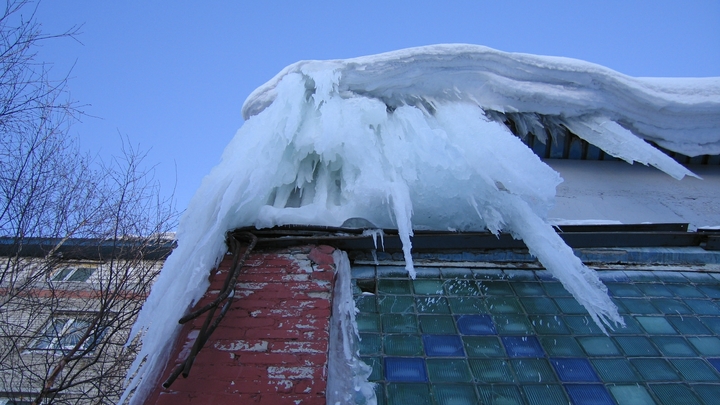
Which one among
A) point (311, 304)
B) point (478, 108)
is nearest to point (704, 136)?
point (478, 108)

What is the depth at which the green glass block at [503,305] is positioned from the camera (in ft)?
7.85

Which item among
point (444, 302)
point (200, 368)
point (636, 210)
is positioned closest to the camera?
point (200, 368)

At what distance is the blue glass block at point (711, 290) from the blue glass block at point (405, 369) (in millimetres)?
1866

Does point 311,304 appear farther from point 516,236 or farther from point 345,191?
point 516,236

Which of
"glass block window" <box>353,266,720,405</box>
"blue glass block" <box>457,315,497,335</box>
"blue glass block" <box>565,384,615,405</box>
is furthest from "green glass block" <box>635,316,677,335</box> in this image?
"blue glass block" <box>457,315,497,335</box>

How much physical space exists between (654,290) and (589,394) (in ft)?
3.53

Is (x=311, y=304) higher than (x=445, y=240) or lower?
lower

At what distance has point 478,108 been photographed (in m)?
3.37

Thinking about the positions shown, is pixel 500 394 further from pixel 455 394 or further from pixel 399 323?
pixel 399 323

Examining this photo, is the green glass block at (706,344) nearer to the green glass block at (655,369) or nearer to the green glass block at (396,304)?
the green glass block at (655,369)

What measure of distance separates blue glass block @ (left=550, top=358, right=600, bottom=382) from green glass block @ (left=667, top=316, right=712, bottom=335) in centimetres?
69

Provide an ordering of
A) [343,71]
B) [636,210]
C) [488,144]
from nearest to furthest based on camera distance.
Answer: [488,144] < [343,71] < [636,210]

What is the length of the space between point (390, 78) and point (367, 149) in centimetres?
86

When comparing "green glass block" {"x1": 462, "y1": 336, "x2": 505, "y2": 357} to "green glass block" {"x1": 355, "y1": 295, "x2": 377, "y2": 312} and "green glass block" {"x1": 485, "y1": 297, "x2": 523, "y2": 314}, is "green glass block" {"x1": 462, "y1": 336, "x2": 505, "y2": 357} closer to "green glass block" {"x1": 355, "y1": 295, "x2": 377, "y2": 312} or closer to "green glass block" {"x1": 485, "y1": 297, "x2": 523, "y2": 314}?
"green glass block" {"x1": 485, "y1": 297, "x2": 523, "y2": 314}
